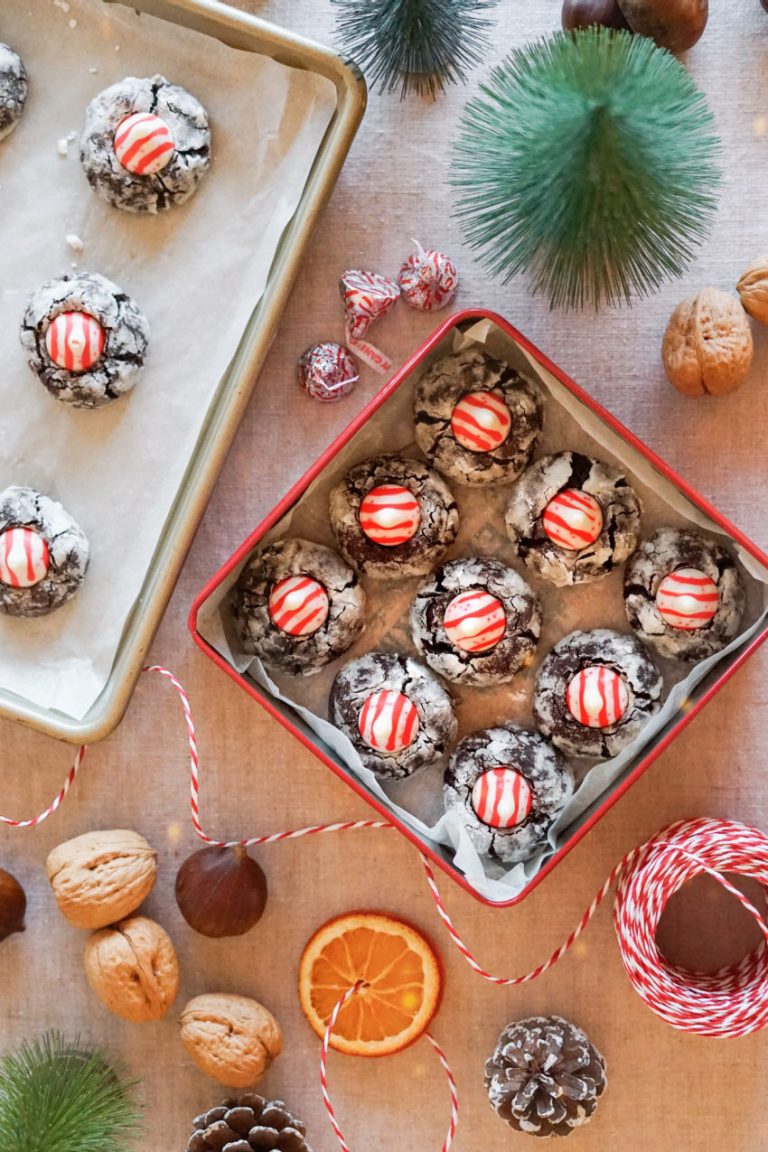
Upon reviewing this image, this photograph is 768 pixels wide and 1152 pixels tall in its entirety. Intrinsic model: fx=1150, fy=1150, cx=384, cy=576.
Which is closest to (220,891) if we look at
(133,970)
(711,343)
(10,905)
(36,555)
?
(133,970)

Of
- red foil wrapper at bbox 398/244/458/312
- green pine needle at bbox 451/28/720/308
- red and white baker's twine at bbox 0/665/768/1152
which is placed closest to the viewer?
green pine needle at bbox 451/28/720/308

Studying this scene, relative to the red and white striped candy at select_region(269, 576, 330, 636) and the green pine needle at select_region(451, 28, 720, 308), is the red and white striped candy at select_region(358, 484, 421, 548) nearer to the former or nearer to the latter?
the red and white striped candy at select_region(269, 576, 330, 636)

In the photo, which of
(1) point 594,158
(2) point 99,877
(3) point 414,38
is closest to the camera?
(1) point 594,158

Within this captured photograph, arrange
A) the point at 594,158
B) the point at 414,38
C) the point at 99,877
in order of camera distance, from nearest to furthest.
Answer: the point at 594,158 → the point at 414,38 → the point at 99,877

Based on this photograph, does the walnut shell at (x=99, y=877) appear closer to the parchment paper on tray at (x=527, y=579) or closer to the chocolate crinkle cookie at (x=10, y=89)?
the parchment paper on tray at (x=527, y=579)

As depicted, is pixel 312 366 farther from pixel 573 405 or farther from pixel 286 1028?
pixel 286 1028

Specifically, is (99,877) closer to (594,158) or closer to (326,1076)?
(326,1076)

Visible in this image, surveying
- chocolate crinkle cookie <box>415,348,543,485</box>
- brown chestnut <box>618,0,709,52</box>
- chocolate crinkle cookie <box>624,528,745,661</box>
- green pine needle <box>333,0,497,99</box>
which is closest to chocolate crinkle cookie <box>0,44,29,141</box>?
green pine needle <box>333,0,497,99</box>

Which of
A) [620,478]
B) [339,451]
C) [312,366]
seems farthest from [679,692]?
[312,366]
